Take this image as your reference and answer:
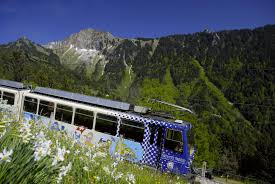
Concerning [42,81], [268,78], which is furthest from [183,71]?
[42,81]

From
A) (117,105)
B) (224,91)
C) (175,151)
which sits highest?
(117,105)

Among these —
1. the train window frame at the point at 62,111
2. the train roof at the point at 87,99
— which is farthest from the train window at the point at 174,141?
the train window frame at the point at 62,111

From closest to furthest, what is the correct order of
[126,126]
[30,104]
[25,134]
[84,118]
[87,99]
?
1. [25,134]
2. [126,126]
3. [84,118]
4. [87,99]
5. [30,104]

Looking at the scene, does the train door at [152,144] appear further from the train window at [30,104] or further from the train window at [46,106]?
the train window at [30,104]

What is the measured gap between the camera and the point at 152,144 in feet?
50.9

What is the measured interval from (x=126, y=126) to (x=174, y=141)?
7.98 ft

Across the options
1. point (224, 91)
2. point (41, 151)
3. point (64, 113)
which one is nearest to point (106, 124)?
point (64, 113)

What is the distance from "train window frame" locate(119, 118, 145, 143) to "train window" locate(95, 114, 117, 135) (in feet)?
1.47

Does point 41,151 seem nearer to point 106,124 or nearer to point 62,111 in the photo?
point 106,124

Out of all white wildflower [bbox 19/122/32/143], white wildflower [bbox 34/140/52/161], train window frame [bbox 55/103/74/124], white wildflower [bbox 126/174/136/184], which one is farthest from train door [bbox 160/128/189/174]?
white wildflower [bbox 34/140/52/161]

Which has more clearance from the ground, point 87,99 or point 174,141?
point 87,99

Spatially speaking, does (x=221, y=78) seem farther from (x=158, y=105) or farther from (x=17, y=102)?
(x=17, y=102)

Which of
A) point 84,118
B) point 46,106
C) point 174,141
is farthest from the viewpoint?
point 46,106

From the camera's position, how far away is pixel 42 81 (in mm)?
93000
